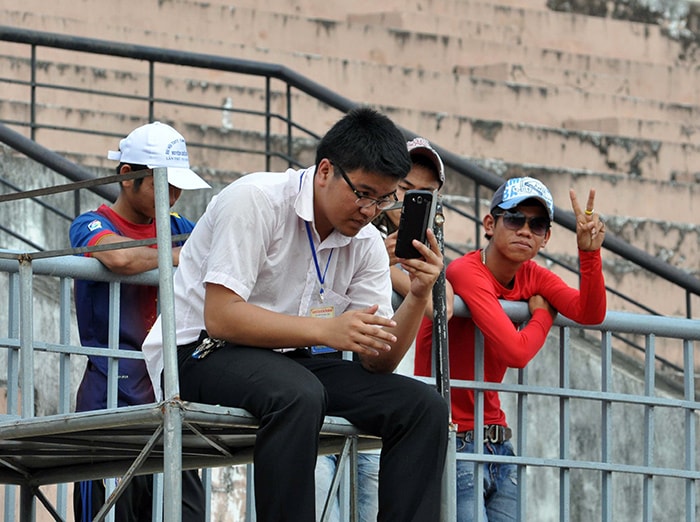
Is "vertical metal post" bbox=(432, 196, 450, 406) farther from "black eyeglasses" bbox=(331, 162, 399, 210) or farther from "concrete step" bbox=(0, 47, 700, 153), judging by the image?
"concrete step" bbox=(0, 47, 700, 153)

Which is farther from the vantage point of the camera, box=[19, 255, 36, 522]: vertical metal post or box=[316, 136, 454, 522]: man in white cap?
box=[316, 136, 454, 522]: man in white cap

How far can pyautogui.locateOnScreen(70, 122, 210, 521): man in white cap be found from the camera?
5.43 m

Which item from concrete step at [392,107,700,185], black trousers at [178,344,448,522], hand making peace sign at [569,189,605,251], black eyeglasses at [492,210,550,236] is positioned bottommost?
black trousers at [178,344,448,522]

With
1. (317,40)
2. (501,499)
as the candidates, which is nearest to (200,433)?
(501,499)

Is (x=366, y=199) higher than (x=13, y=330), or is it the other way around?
(x=366, y=199)

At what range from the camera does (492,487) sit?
223 inches

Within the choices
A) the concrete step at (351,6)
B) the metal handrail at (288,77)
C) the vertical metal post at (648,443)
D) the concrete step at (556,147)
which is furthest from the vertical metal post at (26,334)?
the concrete step at (351,6)

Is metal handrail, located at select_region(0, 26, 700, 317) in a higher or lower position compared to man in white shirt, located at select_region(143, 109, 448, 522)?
higher

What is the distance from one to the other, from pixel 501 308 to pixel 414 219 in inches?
42.6

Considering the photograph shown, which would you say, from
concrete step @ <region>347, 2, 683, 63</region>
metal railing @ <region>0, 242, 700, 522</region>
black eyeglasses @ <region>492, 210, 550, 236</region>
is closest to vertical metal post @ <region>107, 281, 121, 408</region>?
metal railing @ <region>0, 242, 700, 522</region>

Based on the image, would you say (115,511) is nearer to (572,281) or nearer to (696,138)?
(572,281)

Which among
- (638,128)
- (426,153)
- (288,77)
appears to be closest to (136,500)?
(426,153)

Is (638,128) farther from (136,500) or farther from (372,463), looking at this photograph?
(136,500)

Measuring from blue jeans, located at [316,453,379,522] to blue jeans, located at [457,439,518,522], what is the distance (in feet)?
0.92
